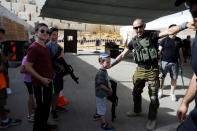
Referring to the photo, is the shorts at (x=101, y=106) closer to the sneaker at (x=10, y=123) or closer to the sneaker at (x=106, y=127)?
the sneaker at (x=106, y=127)

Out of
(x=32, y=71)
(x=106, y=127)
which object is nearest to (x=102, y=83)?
(x=106, y=127)

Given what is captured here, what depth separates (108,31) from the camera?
5778 centimetres

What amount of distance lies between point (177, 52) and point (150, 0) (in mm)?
5052

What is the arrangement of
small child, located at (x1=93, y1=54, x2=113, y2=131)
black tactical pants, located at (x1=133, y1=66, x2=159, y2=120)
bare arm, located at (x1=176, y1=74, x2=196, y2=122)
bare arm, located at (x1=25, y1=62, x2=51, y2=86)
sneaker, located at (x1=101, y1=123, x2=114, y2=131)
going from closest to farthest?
bare arm, located at (x1=176, y1=74, x2=196, y2=122)
bare arm, located at (x1=25, y1=62, x2=51, y2=86)
small child, located at (x1=93, y1=54, x2=113, y2=131)
sneaker, located at (x1=101, y1=123, x2=114, y2=131)
black tactical pants, located at (x1=133, y1=66, x2=159, y2=120)

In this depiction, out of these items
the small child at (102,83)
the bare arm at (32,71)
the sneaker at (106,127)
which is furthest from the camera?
the sneaker at (106,127)

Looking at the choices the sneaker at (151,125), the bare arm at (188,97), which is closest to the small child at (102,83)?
the sneaker at (151,125)

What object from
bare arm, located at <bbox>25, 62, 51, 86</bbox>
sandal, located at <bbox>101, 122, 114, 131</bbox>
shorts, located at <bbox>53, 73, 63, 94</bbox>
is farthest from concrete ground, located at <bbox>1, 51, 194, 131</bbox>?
bare arm, located at <bbox>25, 62, 51, 86</bbox>

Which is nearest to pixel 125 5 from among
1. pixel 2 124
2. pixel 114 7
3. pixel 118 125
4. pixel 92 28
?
pixel 114 7

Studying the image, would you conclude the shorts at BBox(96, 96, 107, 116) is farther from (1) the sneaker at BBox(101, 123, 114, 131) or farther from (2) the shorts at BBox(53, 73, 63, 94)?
(2) the shorts at BBox(53, 73, 63, 94)

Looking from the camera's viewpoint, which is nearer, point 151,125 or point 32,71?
point 32,71

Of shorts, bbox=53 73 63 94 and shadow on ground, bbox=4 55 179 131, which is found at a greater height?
shorts, bbox=53 73 63 94

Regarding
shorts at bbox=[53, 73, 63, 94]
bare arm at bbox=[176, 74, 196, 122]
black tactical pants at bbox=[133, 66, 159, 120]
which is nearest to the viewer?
bare arm at bbox=[176, 74, 196, 122]

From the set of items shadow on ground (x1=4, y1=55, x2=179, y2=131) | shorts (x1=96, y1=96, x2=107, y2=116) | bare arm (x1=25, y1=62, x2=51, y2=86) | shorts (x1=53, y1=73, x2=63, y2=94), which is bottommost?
shadow on ground (x1=4, y1=55, x2=179, y2=131)

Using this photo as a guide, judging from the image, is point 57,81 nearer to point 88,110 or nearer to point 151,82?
point 88,110
